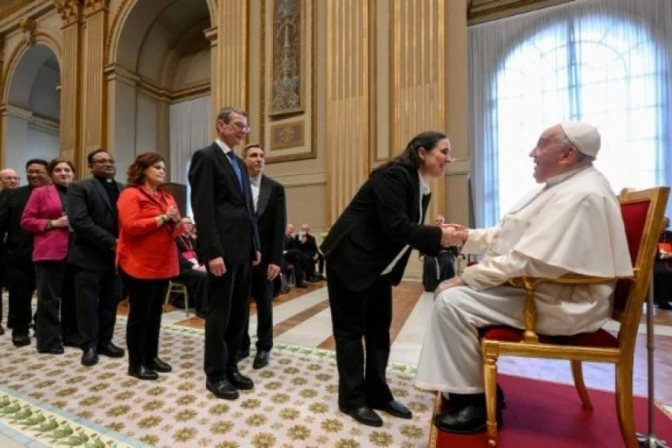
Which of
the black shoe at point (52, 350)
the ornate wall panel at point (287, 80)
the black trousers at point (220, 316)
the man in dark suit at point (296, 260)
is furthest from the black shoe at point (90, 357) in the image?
the ornate wall panel at point (287, 80)

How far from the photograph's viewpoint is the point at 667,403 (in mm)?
1932

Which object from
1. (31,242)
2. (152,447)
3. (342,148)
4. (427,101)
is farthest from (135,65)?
(152,447)

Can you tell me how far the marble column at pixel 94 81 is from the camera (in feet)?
32.2

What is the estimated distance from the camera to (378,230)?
1.71m

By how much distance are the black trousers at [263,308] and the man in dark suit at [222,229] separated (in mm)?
470

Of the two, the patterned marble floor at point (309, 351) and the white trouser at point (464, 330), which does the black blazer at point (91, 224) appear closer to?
the patterned marble floor at point (309, 351)

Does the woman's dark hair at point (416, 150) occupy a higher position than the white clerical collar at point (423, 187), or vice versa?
the woman's dark hair at point (416, 150)

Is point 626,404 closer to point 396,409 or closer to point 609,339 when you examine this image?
point 609,339

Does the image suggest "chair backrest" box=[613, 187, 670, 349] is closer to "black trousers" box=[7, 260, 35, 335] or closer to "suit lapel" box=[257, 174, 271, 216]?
"suit lapel" box=[257, 174, 271, 216]

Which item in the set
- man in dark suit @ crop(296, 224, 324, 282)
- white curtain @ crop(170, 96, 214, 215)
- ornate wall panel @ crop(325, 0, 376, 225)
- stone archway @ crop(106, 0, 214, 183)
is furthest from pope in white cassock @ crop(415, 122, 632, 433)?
white curtain @ crop(170, 96, 214, 215)

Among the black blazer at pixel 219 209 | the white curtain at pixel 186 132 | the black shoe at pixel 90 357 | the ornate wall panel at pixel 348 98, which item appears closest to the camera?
the black blazer at pixel 219 209

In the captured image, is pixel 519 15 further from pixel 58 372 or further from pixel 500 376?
pixel 58 372

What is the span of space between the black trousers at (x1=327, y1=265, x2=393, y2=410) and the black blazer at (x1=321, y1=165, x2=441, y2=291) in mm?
86

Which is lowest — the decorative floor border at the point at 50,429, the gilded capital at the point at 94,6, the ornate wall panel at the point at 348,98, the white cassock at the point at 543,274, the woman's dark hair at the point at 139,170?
the decorative floor border at the point at 50,429
